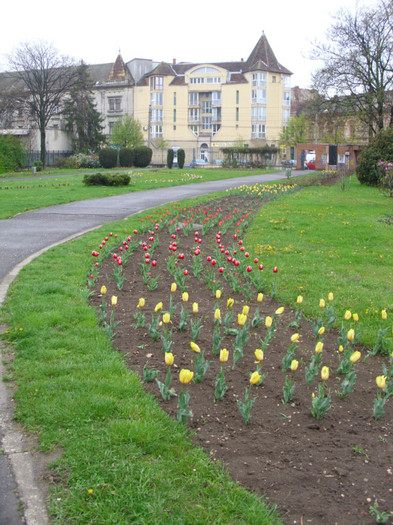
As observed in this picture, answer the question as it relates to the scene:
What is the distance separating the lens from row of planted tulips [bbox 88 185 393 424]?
3.95 meters

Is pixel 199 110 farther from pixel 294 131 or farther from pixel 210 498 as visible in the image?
pixel 210 498

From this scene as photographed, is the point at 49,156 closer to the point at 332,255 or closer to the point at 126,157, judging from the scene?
the point at 126,157

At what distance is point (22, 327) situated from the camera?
529 cm

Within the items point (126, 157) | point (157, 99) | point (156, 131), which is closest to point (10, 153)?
point (126, 157)

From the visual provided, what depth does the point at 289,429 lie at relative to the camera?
11.8 ft

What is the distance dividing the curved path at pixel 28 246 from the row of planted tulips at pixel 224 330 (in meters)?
1.02

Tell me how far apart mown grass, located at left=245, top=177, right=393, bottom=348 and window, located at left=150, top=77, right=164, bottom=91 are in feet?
217

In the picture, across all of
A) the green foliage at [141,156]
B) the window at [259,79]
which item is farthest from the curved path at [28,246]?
the window at [259,79]

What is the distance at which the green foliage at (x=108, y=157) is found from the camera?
47.2 metres

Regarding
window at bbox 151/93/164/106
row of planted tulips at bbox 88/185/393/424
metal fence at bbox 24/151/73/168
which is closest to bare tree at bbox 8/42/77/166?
metal fence at bbox 24/151/73/168

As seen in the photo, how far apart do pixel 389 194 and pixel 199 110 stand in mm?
62593

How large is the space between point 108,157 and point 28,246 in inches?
1540

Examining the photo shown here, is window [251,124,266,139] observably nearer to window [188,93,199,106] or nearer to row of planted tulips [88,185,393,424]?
window [188,93,199,106]

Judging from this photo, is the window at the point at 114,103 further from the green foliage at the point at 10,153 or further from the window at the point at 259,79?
the green foliage at the point at 10,153
